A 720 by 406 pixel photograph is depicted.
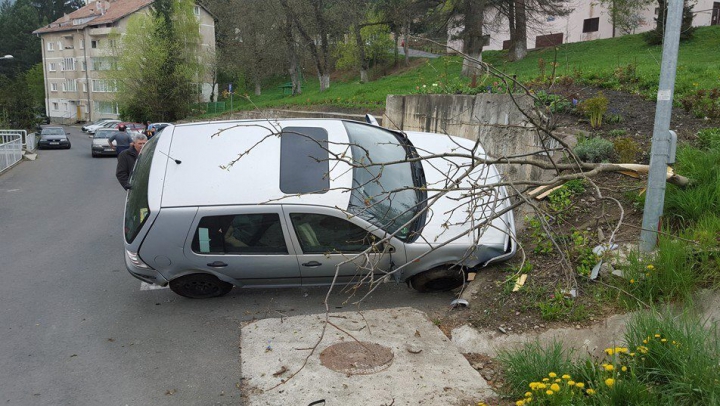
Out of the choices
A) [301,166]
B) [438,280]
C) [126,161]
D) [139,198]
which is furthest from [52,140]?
[438,280]

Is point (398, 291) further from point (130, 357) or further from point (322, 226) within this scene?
point (130, 357)

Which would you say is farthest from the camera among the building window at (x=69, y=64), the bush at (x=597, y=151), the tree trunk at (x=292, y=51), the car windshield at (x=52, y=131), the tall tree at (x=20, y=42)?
the tall tree at (x=20, y=42)

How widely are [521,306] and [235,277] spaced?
325 centimetres

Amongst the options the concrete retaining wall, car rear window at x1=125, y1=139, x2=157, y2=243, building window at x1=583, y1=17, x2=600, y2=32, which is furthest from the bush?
building window at x1=583, y1=17, x2=600, y2=32

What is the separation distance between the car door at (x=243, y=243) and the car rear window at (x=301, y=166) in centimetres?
37

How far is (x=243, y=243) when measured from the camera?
262 inches

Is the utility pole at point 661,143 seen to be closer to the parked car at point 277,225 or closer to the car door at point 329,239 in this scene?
the parked car at point 277,225

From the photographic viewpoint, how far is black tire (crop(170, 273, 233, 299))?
6.92 meters

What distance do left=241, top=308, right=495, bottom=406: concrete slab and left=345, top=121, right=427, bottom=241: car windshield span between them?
1.03 m

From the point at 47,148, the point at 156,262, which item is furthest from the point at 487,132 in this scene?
the point at 47,148

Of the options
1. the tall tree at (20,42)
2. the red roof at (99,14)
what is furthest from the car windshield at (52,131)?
the tall tree at (20,42)

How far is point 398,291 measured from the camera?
718cm

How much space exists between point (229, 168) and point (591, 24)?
42.0 meters

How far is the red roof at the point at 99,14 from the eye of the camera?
6588 cm
